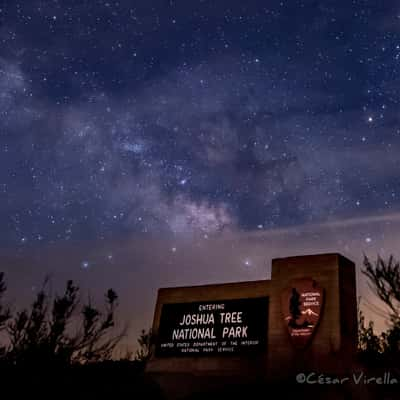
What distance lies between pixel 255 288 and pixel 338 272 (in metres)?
4.50

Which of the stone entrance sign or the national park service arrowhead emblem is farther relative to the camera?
the national park service arrowhead emblem

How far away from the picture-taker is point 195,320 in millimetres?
25312

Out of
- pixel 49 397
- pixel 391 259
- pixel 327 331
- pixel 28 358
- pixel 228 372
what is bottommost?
pixel 49 397

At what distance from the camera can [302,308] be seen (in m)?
21.7

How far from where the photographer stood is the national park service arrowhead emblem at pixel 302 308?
21.1 metres

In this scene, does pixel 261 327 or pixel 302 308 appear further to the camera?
pixel 261 327

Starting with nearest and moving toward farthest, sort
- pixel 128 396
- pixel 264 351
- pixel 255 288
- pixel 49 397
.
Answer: pixel 49 397
pixel 128 396
pixel 264 351
pixel 255 288

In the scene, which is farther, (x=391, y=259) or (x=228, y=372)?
(x=228, y=372)

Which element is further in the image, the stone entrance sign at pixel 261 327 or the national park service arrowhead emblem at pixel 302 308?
the national park service arrowhead emblem at pixel 302 308

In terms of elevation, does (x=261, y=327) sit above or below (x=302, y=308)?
below

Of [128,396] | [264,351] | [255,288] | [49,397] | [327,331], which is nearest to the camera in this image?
[49,397]

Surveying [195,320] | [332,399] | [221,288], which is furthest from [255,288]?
[332,399]

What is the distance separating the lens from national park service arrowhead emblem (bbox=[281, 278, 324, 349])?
21.1 meters

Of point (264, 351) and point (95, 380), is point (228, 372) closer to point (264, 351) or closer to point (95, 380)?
point (264, 351)
